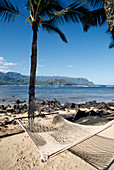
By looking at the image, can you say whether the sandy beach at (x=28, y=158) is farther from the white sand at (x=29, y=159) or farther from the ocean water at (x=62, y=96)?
the ocean water at (x=62, y=96)

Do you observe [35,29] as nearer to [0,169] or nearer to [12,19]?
[12,19]

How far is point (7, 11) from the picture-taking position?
12.1ft

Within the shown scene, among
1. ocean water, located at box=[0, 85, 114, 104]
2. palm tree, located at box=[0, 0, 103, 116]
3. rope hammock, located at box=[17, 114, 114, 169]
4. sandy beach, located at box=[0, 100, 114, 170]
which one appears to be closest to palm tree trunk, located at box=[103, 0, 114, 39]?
palm tree, located at box=[0, 0, 103, 116]

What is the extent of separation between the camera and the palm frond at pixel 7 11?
345 cm

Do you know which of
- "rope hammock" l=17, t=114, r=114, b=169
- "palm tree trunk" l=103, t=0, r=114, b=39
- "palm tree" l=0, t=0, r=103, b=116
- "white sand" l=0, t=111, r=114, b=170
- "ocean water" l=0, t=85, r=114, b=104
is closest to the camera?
"rope hammock" l=17, t=114, r=114, b=169

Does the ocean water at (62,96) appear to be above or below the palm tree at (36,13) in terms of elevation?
below

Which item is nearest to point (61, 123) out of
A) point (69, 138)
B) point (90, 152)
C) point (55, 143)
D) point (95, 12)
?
point (69, 138)

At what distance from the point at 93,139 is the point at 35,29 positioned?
3.83m

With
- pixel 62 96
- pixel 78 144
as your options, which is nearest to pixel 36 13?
pixel 78 144

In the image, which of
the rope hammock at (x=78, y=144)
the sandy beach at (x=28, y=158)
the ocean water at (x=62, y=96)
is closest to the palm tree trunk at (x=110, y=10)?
the rope hammock at (x=78, y=144)

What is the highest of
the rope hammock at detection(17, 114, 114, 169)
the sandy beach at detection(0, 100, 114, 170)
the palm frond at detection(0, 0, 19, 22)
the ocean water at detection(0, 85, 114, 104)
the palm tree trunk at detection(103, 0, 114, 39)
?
the palm frond at detection(0, 0, 19, 22)

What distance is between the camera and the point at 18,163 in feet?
7.09

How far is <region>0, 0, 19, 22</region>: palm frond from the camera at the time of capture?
3.45 m

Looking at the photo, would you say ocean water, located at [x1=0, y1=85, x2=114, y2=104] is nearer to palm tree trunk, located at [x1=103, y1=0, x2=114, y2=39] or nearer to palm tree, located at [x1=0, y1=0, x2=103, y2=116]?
palm tree, located at [x1=0, y1=0, x2=103, y2=116]
